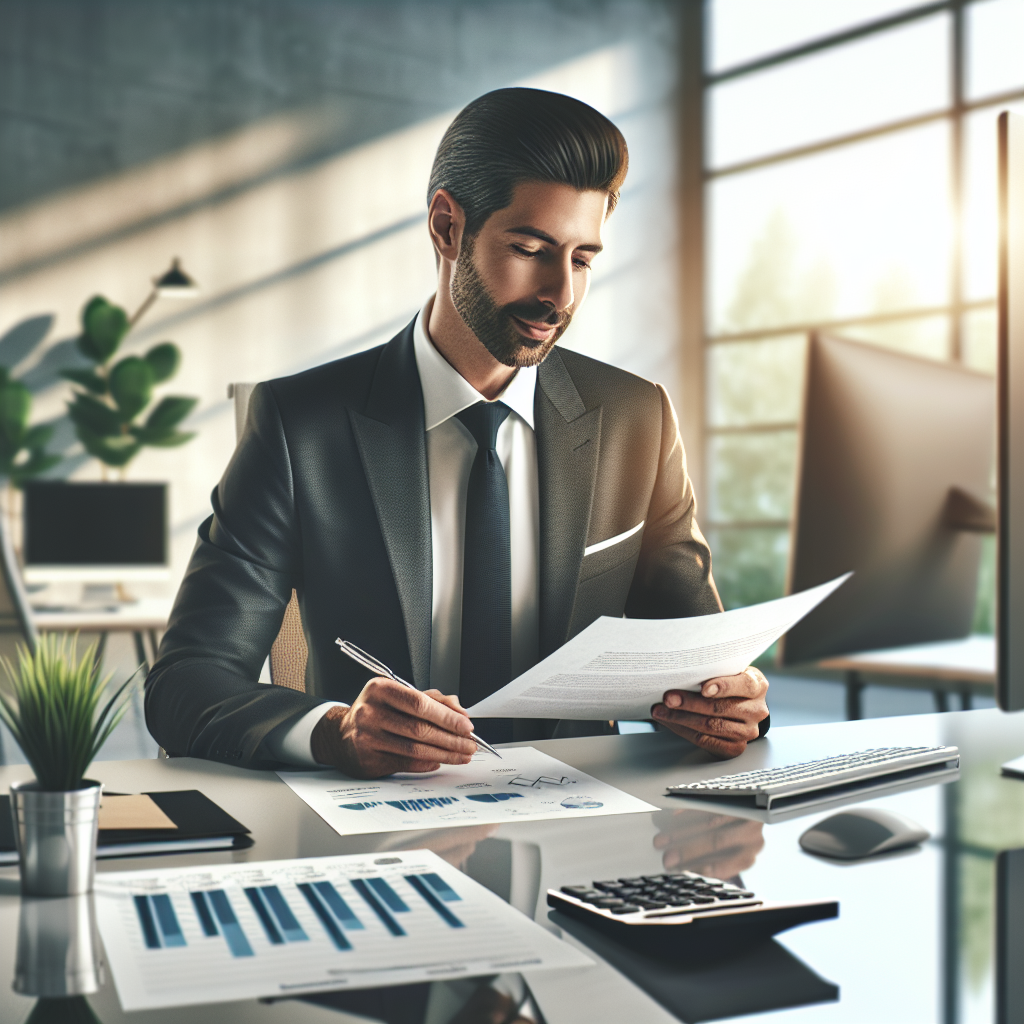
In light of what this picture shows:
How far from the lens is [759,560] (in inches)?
299

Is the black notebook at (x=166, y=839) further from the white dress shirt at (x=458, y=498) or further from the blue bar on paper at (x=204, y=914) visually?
the white dress shirt at (x=458, y=498)

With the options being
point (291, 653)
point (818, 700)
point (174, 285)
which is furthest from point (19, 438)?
point (291, 653)

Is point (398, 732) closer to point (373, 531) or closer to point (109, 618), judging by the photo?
point (373, 531)

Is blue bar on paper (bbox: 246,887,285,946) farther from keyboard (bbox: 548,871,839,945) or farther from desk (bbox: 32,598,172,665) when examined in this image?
desk (bbox: 32,598,172,665)

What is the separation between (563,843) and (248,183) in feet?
21.4

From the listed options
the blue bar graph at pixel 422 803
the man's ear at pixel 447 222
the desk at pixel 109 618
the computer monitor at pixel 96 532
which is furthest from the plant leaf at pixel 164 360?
the blue bar graph at pixel 422 803

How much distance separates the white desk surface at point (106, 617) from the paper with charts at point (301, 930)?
3.38 metres

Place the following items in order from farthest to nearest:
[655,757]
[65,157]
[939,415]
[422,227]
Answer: [422,227] < [65,157] < [939,415] < [655,757]

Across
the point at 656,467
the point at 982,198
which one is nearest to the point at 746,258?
the point at 982,198

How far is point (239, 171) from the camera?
675 centimetres

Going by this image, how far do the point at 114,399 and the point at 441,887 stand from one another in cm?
579

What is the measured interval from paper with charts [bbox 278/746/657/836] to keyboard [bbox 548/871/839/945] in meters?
0.24

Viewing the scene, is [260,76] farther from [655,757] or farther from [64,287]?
[655,757]

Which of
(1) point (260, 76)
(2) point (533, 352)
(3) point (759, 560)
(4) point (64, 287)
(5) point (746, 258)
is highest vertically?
(1) point (260, 76)
